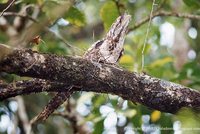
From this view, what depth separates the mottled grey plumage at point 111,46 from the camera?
1483mm

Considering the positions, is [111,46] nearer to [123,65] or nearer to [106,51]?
[106,51]

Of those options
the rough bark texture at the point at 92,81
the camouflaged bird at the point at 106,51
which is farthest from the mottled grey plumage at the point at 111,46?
the rough bark texture at the point at 92,81

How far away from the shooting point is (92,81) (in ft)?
4.24

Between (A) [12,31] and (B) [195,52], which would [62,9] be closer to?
(A) [12,31]

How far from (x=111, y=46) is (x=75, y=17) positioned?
54 centimetres

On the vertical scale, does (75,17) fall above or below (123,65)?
above

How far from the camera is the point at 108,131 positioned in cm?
238

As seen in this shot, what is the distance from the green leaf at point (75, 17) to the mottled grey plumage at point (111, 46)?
420mm

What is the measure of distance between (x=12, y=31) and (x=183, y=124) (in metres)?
1.92

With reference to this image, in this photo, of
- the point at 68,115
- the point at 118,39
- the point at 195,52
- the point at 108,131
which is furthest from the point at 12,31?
the point at 195,52

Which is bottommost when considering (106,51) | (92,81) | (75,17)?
(92,81)

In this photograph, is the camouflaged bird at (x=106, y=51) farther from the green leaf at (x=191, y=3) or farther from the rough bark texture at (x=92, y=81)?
the green leaf at (x=191, y=3)

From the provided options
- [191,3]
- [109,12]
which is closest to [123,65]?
[109,12]

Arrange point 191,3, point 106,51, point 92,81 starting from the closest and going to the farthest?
point 92,81
point 106,51
point 191,3
